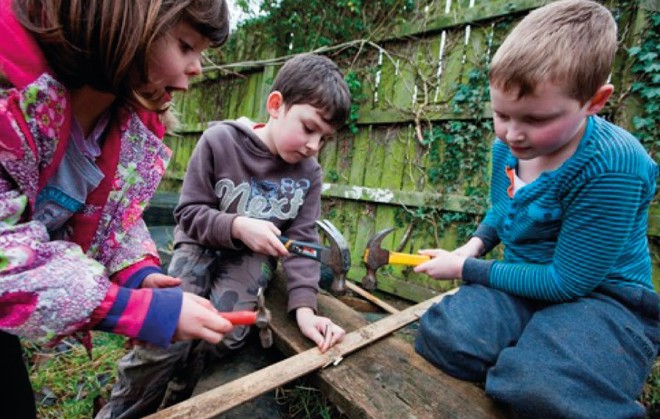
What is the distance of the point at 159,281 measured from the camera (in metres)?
1.32

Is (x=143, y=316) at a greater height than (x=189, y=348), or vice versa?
(x=143, y=316)

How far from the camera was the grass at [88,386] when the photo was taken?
167 cm

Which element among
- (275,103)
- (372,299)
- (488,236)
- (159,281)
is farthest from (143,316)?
(372,299)

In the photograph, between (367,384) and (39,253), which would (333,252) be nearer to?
(367,384)

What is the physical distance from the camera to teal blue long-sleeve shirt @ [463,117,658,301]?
4.27 ft

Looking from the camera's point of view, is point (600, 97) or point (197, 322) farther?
point (600, 97)

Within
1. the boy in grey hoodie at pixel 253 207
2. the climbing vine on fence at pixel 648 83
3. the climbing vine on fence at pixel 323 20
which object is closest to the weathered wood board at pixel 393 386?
the boy in grey hoodie at pixel 253 207

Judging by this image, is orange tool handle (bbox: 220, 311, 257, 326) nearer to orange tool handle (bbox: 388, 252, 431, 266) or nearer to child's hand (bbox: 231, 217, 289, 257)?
child's hand (bbox: 231, 217, 289, 257)

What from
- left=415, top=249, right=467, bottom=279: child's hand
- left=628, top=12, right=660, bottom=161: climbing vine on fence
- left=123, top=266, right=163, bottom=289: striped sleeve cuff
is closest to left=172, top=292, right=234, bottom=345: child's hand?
left=123, top=266, right=163, bottom=289: striped sleeve cuff

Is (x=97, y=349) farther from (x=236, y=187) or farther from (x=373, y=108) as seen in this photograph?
(x=373, y=108)

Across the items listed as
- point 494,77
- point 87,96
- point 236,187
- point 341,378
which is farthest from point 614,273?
point 87,96

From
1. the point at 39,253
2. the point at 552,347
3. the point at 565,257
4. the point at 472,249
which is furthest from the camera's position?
the point at 472,249

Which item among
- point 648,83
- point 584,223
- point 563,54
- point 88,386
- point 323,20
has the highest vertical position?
point 323,20

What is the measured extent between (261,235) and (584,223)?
128 cm
